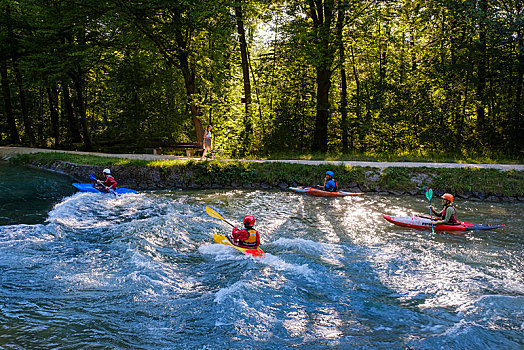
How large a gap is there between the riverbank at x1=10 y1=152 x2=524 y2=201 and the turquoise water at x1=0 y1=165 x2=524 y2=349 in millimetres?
2376

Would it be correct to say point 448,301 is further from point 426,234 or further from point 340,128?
point 340,128

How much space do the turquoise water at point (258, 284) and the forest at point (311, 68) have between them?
9284 millimetres

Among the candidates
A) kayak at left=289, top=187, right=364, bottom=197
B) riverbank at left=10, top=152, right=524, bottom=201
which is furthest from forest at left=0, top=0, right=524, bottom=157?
kayak at left=289, top=187, right=364, bottom=197

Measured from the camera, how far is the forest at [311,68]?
60.6ft

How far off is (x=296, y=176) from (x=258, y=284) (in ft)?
30.7

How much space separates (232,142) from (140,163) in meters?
4.87

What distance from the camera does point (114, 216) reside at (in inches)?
459

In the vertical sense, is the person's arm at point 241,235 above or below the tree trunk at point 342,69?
below

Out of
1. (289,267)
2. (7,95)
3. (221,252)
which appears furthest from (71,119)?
(289,267)

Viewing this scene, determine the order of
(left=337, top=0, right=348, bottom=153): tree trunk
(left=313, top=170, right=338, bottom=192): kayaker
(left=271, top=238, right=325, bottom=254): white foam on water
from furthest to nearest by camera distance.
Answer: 1. (left=337, top=0, right=348, bottom=153): tree trunk
2. (left=313, top=170, right=338, bottom=192): kayaker
3. (left=271, top=238, right=325, bottom=254): white foam on water

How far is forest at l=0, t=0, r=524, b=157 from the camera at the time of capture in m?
18.5

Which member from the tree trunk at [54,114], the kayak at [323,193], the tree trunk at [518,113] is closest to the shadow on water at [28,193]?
the tree trunk at [54,114]

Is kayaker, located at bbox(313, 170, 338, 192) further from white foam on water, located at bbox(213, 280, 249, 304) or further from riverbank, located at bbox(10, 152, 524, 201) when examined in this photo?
white foam on water, located at bbox(213, 280, 249, 304)

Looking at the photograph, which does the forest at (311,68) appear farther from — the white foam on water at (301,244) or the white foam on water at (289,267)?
the white foam on water at (289,267)
